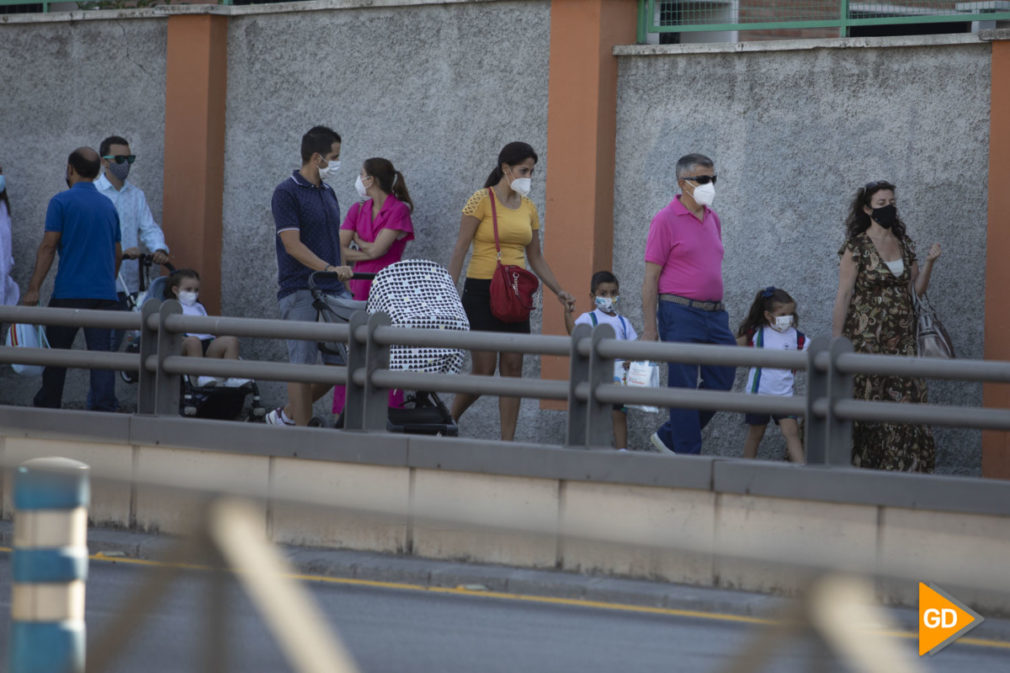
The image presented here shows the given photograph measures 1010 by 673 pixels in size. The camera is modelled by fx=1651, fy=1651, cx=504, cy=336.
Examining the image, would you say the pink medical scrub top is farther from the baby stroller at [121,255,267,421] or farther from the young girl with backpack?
the young girl with backpack

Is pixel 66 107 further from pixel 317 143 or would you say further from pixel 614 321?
pixel 614 321

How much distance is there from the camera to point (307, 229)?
10.9m

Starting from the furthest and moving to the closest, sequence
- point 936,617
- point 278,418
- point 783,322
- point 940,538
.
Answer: point 783,322, point 278,418, point 940,538, point 936,617

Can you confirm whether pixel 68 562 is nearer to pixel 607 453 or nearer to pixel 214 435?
pixel 607 453

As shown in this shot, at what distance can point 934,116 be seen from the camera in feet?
38.7

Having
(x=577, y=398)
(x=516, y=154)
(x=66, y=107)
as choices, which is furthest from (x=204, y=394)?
(x=577, y=398)

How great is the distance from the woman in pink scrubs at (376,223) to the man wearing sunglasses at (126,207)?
2025 mm

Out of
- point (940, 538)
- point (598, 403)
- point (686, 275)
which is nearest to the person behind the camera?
point (940, 538)

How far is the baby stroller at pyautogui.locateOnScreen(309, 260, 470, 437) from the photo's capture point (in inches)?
401

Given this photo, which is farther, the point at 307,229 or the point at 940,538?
the point at 307,229

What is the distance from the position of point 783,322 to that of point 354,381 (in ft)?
11.9

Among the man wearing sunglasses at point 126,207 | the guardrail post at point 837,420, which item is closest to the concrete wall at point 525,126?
the man wearing sunglasses at point 126,207

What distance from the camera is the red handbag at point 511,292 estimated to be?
11.0 meters

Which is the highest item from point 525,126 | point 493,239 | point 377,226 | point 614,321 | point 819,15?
point 819,15
